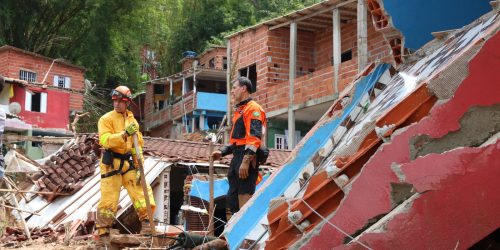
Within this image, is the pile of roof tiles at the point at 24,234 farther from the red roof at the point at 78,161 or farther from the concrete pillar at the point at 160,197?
the concrete pillar at the point at 160,197

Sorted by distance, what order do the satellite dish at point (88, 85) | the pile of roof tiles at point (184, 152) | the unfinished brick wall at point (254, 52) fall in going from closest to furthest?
1. the pile of roof tiles at point (184, 152)
2. the unfinished brick wall at point (254, 52)
3. the satellite dish at point (88, 85)

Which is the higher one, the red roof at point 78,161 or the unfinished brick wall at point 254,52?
the unfinished brick wall at point 254,52

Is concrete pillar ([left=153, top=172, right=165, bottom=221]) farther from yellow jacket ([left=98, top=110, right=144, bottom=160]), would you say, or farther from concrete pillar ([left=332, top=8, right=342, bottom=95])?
concrete pillar ([left=332, top=8, right=342, bottom=95])

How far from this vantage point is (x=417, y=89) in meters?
3.87

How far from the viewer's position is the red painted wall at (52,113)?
109 feet

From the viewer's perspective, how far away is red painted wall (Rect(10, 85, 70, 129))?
109 ft

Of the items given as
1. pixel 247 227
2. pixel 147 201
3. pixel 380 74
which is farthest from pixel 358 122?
pixel 147 201

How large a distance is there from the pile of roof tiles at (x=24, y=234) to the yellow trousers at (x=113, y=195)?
99.3 inches

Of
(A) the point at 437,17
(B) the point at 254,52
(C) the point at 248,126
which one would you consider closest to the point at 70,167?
(C) the point at 248,126

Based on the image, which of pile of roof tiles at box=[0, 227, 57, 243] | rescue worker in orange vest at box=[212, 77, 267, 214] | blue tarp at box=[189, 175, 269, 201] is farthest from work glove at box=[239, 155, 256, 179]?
blue tarp at box=[189, 175, 269, 201]

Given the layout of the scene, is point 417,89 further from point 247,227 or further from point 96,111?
point 96,111

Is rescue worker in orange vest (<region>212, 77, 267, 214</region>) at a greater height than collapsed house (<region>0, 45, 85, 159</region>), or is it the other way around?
collapsed house (<region>0, 45, 85, 159</region>)

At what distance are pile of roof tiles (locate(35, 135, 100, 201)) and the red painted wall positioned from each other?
64.8ft

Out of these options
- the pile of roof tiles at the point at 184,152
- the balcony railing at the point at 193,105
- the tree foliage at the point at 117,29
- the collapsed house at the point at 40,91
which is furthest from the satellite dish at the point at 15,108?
the pile of roof tiles at the point at 184,152
